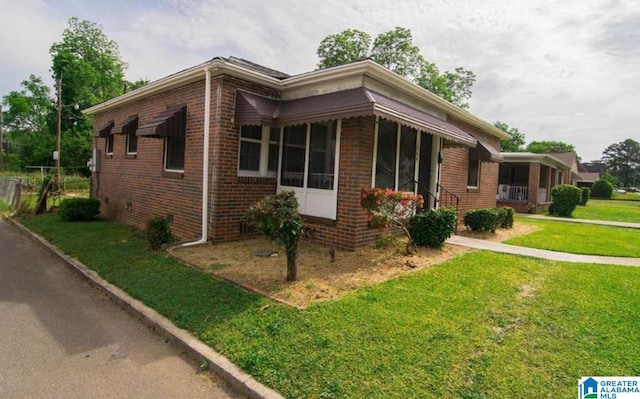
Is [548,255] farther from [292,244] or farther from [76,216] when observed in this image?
[76,216]

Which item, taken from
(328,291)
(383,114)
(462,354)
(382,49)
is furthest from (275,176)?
(382,49)

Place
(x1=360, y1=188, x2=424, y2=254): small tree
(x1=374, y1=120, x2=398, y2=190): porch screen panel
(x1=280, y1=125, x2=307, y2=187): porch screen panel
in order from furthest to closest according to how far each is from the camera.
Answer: (x1=280, y1=125, x2=307, y2=187): porch screen panel → (x1=374, y1=120, x2=398, y2=190): porch screen panel → (x1=360, y1=188, x2=424, y2=254): small tree

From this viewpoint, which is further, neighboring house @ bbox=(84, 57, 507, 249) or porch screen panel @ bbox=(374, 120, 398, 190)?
porch screen panel @ bbox=(374, 120, 398, 190)

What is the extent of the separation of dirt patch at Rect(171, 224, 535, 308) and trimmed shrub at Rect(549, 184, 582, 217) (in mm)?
14373

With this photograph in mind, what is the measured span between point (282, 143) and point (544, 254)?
6.37 meters

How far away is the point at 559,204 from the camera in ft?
62.0

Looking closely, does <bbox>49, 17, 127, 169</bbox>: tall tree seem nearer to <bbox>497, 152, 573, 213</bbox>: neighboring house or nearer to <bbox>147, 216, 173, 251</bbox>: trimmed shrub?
<bbox>147, 216, 173, 251</bbox>: trimmed shrub

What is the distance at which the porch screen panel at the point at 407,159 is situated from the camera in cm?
870

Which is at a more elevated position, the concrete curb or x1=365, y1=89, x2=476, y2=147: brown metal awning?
x1=365, y1=89, x2=476, y2=147: brown metal awning

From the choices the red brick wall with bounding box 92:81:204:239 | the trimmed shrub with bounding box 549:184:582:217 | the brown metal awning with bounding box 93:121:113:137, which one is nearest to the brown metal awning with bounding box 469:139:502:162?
the red brick wall with bounding box 92:81:204:239

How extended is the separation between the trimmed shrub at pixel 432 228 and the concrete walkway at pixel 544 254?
0.98 metres

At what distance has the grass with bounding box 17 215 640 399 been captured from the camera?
293 cm

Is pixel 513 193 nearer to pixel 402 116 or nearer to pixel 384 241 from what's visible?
pixel 384 241

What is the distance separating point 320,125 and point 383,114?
216 cm
